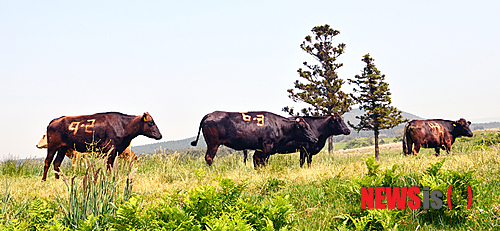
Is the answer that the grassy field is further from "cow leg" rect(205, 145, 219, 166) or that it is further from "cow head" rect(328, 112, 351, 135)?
"cow head" rect(328, 112, 351, 135)

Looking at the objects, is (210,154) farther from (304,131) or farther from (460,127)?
(460,127)

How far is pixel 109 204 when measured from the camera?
13.6 feet

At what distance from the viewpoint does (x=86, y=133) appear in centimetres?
968

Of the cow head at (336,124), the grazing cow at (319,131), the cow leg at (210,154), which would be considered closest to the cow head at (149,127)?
the cow leg at (210,154)

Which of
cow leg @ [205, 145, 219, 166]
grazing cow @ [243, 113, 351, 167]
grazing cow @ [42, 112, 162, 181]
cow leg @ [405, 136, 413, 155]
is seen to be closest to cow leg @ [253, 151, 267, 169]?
grazing cow @ [243, 113, 351, 167]

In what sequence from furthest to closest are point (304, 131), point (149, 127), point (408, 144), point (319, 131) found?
point (408, 144) → point (319, 131) → point (304, 131) → point (149, 127)

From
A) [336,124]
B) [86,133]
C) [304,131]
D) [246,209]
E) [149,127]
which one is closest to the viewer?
[246,209]

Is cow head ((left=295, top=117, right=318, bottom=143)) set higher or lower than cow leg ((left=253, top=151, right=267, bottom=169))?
higher

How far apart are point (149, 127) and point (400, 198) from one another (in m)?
7.83

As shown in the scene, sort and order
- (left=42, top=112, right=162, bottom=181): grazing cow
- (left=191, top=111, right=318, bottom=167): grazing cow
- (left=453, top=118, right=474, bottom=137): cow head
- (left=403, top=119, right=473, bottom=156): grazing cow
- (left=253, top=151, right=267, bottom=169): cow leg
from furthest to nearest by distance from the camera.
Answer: (left=453, top=118, right=474, bottom=137): cow head, (left=403, top=119, right=473, bottom=156): grazing cow, (left=253, top=151, right=267, bottom=169): cow leg, (left=191, top=111, right=318, bottom=167): grazing cow, (left=42, top=112, right=162, bottom=181): grazing cow

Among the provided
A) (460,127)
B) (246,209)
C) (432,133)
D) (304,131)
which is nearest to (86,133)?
(304,131)

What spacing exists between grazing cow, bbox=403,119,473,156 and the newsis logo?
31.9 feet

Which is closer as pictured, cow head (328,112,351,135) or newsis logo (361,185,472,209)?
newsis logo (361,185,472,209)

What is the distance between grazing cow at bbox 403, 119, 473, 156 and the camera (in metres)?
13.9
